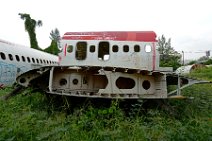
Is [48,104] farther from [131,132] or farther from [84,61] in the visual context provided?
[131,132]

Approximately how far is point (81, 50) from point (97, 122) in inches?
238

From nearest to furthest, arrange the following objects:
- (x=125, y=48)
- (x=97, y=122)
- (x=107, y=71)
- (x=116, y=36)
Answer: (x=97, y=122), (x=107, y=71), (x=125, y=48), (x=116, y=36)

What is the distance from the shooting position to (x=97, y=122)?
7.23m

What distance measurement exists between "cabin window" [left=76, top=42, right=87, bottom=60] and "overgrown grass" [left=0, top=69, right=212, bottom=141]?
2.84m

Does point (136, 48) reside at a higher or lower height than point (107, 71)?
higher

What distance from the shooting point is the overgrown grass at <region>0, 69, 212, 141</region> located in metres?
6.02

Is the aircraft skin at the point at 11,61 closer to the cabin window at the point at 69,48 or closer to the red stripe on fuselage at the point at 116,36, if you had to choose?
the cabin window at the point at 69,48

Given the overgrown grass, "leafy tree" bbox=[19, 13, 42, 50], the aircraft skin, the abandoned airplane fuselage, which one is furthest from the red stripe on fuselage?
"leafy tree" bbox=[19, 13, 42, 50]

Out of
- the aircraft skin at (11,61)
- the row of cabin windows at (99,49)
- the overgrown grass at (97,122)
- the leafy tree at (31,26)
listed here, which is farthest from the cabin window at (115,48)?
→ the leafy tree at (31,26)

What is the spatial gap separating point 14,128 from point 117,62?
6656mm

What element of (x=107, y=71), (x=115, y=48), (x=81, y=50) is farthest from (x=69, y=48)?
(x=107, y=71)

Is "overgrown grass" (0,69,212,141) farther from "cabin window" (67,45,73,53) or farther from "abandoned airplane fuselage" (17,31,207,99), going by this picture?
"cabin window" (67,45,73,53)

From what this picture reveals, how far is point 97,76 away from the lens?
10078mm

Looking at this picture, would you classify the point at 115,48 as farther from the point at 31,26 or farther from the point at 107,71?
the point at 31,26
